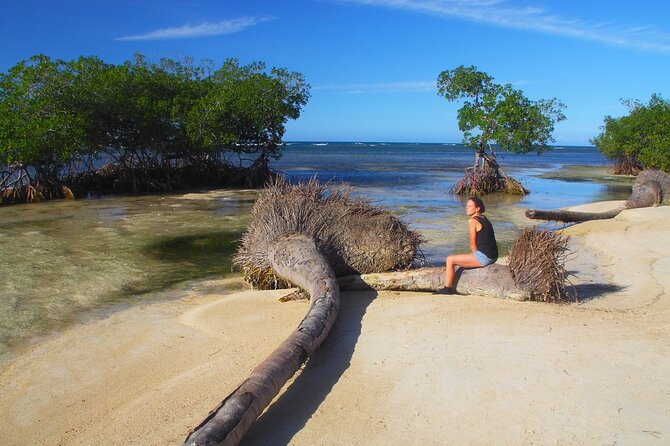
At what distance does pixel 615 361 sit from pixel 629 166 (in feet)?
134

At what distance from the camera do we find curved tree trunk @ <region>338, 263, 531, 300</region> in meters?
7.16

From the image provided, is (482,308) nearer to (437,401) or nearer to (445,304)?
(445,304)

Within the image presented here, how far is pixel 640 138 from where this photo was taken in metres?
36.0

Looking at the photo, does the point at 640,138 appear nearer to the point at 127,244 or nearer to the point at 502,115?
the point at 502,115

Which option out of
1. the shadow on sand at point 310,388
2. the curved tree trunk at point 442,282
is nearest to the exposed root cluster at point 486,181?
the curved tree trunk at point 442,282

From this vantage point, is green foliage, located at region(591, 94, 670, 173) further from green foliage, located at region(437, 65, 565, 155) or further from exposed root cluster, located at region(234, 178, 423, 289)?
exposed root cluster, located at region(234, 178, 423, 289)

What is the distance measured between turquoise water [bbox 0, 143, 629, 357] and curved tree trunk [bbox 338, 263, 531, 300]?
10.5 feet

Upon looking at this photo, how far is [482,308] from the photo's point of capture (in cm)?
671

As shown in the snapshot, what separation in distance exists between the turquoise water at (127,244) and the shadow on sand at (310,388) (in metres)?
3.74

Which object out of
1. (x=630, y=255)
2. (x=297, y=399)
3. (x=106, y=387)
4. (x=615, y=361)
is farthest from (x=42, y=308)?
(x=630, y=255)

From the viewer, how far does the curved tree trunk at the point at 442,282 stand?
7160 millimetres

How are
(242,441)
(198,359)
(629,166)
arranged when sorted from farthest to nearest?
1. (629,166)
2. (198,359)
3. (242,441)

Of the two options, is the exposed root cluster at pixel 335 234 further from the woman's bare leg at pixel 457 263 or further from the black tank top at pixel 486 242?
the black tank top at pixel 486 242

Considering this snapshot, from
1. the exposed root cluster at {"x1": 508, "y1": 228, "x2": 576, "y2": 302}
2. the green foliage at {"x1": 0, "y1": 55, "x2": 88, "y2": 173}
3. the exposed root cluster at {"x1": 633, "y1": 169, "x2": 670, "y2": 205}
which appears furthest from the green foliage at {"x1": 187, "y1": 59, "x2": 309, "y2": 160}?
the exposed root cluster at {"x1": 508, "y1": 228, "x2": 576, "y2": 302}
